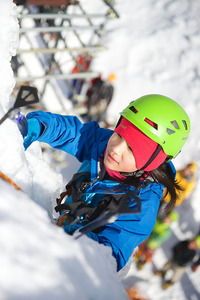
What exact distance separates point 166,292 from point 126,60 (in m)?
6.76

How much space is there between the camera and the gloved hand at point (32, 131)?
179 centimetres

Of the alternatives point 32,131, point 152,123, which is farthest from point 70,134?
point 152,123

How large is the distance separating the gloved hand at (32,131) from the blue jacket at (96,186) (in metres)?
0.05

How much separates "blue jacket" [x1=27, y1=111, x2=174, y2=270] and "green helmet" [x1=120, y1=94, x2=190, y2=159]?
0.33 metres

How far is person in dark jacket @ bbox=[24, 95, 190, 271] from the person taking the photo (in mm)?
1754

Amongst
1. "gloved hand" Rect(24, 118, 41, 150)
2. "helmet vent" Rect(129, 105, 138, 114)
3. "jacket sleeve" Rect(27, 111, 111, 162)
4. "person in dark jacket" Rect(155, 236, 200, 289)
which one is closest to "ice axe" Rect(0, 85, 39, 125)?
"gloved hand" Rect(24, 118, 41, 150)

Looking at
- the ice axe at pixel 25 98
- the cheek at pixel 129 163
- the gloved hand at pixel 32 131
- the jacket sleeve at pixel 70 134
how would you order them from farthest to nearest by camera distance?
the jacket sleeve at pixel 70 134
the cheek at pixel 129 163
the gloved hand at pixel 32 131
the ice axe at pixel 25 98

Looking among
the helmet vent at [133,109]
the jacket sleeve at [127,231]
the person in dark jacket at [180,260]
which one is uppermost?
the helmet vent at [133,109]

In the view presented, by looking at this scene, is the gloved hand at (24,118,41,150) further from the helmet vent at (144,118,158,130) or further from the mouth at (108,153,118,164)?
the helmet vent at (144,118,158,130)

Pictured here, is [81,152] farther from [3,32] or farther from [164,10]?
[164,10]

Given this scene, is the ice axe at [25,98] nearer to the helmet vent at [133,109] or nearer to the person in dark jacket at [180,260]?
the helmet vent at [133,109]

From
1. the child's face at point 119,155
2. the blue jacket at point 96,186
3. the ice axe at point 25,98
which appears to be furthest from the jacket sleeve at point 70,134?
the ice axe at point 25,98

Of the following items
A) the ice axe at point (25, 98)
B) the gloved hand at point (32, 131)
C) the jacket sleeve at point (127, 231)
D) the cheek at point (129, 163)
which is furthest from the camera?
the cheek at point (129, 163)

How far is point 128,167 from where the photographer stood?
76.5 inches
